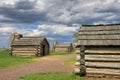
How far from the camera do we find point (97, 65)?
15188mm

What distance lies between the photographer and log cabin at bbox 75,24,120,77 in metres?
14.9

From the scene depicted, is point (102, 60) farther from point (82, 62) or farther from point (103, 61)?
→ point (82, 62)

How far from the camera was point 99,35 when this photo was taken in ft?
52.2

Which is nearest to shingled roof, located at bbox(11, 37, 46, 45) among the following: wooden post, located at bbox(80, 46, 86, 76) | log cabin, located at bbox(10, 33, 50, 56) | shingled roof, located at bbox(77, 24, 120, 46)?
log cabin, located at bbox(10, 33, 50, 56)

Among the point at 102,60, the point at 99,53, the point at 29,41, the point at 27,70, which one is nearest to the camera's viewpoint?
the point at 102,60

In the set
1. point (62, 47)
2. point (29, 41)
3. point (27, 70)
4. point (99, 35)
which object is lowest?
point (27, 70)

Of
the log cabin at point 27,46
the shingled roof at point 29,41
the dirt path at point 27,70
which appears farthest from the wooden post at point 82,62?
the shingled roof at point 29,41

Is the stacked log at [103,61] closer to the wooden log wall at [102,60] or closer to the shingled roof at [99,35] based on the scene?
the wooden log wall at [102,60]

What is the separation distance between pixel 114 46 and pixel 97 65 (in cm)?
174

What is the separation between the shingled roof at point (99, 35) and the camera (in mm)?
15062

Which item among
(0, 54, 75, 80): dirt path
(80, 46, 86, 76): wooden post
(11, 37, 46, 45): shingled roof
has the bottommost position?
(0, 54, 75, 80): dirt path

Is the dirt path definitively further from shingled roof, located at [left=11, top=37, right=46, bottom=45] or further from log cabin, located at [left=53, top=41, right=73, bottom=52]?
log cabin, located at [left=53, top=41, right=73, bottom=52]

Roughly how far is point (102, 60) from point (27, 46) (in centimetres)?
2942

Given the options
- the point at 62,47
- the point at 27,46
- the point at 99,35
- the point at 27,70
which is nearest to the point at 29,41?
the point at 27,46
